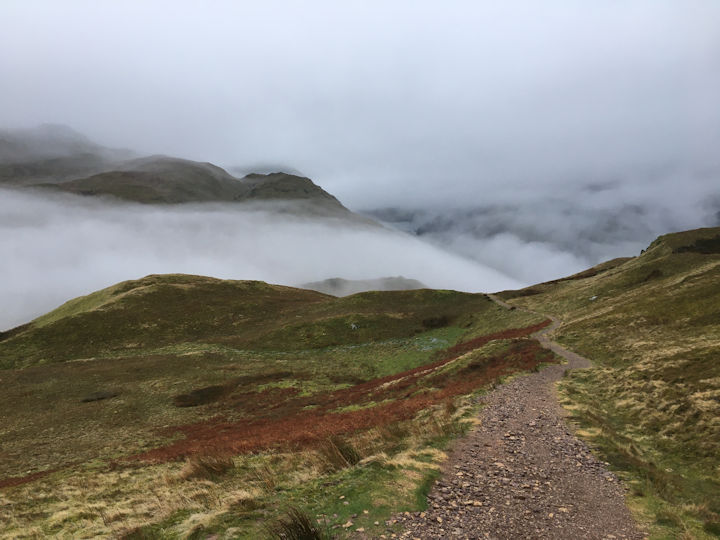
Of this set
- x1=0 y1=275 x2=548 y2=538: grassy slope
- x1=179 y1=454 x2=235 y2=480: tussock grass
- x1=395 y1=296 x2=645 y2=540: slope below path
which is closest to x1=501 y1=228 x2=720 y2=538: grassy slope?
x1=395 y1=296 x2=645 y2=540: slope below path

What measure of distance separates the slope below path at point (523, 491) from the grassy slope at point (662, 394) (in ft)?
3.78

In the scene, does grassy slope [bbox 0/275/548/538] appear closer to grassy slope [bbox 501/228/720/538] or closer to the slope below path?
the slope below path

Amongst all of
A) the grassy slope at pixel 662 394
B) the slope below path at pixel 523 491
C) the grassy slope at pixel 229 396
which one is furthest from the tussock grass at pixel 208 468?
the grassy slope at pixel 662 394

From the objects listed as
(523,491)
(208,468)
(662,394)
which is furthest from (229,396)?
(662,394)

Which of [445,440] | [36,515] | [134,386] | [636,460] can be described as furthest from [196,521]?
[134,386]

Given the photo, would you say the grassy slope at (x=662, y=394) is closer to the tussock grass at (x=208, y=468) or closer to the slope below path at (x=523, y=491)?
the slope below path at (x=523, y=491)

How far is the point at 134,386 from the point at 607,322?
62224 millimetres

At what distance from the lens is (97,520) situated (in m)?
13.9

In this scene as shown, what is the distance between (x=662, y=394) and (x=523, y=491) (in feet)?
53.9

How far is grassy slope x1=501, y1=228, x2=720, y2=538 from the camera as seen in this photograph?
11742 millimetres

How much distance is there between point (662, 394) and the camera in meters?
21.1

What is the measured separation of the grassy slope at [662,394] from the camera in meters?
11.7

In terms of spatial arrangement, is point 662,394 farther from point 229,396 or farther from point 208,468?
point 229,396

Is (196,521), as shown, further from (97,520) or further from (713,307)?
(713,307)
